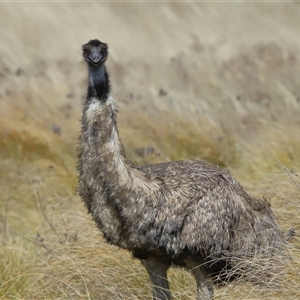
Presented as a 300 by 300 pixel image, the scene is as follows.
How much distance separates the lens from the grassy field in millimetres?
5496

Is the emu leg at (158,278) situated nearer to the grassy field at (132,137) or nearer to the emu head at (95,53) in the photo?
the grassy field at (132,137)

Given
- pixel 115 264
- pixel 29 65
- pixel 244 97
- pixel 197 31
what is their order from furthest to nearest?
1. pixel 197 31
2. pixel 29 65
3. pixel 244 97
4. pixel 115 264

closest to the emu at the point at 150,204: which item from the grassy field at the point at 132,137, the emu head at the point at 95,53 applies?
the emu head at the point at 95,53

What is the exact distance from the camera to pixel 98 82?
4559 mm

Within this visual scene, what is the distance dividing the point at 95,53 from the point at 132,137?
413cm

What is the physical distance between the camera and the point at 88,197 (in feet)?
15.3

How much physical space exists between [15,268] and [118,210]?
1.55 metres

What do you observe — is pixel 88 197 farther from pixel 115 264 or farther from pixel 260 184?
pixel 260 184

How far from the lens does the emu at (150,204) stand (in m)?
4.59

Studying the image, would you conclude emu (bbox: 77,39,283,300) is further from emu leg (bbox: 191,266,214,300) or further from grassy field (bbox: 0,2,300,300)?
grassy field (bbox: 0,2,300,300)

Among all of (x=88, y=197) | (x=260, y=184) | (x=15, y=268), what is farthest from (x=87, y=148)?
(x=260, y=184)

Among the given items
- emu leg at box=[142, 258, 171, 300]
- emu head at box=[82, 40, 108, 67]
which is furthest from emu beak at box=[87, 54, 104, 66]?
emu leg at box=[142, 258, 171, 300]

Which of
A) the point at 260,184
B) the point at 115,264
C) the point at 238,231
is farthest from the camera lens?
the point at 260,184

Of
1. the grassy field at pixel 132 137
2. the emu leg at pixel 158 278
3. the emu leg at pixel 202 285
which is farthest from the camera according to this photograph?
the grassy field at pixel 132 137
